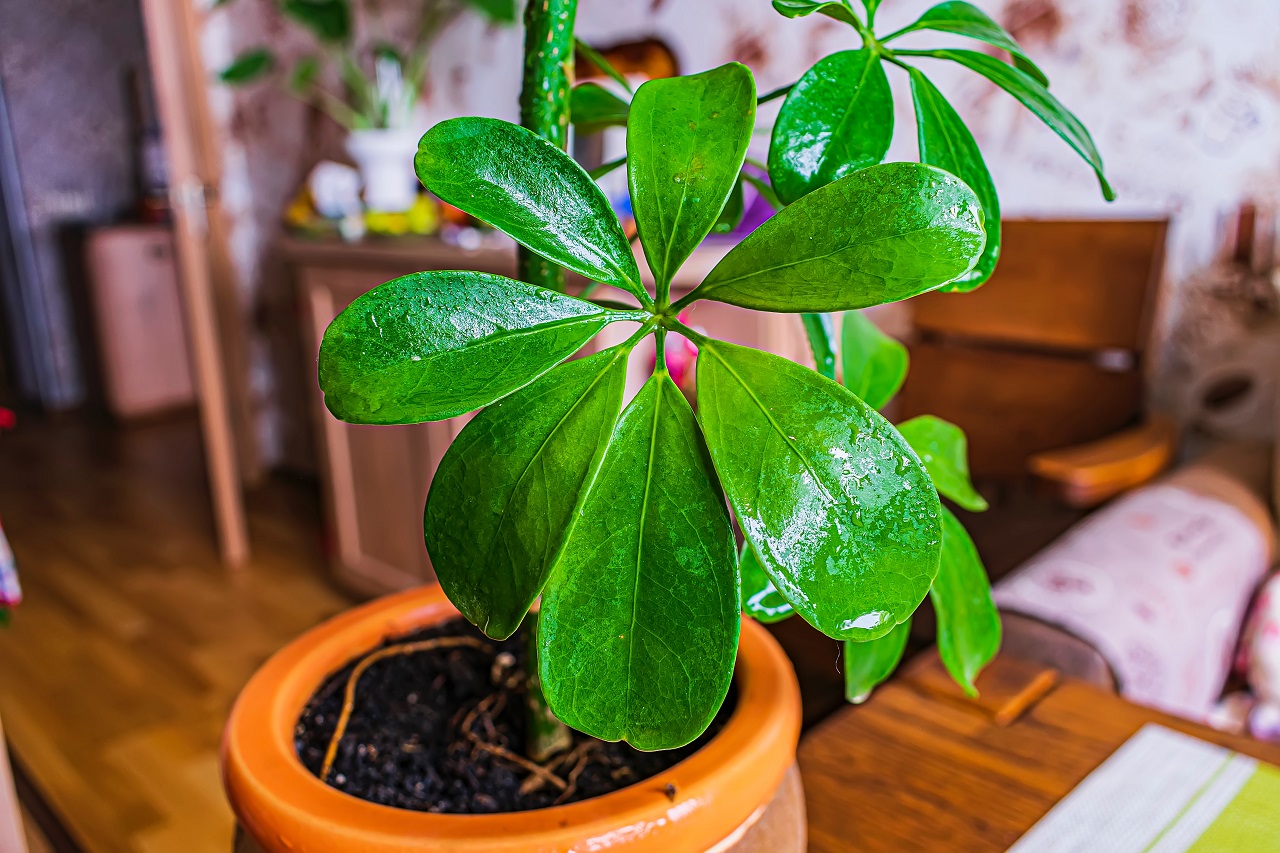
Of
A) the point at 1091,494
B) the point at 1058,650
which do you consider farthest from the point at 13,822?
the point at 1091,494

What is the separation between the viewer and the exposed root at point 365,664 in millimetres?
473

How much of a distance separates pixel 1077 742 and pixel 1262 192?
5.54ft

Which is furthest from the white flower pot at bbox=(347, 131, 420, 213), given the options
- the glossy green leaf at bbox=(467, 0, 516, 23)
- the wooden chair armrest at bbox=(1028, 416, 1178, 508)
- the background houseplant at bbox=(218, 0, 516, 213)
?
the wooden chair armrest at bbox=(1028, 416, 1178, 508)

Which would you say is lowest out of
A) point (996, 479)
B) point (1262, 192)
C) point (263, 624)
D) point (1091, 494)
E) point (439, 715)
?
point (263, 624)

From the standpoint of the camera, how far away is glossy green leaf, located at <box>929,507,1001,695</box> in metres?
0.48

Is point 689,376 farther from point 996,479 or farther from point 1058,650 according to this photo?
point 996,479

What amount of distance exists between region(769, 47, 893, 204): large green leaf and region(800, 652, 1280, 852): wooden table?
423 mm

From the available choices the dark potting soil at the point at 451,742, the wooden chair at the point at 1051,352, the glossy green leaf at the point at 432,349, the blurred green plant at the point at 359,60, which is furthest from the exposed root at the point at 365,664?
the blurred green plant at the point at 359,60

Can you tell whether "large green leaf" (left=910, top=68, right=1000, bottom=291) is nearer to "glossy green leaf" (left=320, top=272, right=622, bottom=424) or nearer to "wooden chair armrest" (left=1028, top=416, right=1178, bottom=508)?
"glossy green leaf" (left=320, top=272, right=622, bottom=424)

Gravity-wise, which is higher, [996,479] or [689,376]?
[689,376]

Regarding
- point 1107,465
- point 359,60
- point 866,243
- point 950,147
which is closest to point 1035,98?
point 950,147

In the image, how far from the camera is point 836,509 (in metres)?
0.30

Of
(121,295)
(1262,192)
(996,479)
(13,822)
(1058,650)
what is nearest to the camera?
(13,822)

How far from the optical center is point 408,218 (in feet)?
7.86
